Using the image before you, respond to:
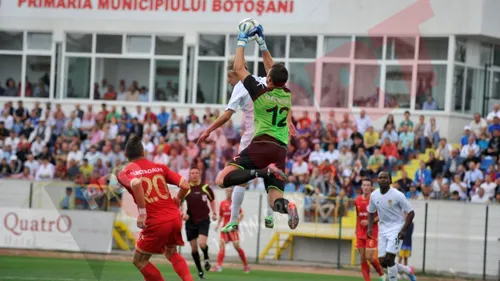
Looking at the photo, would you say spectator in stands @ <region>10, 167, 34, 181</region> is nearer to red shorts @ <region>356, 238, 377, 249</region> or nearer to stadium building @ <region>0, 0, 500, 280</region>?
stadium building @ <region>0, 0, 500, 280</region>

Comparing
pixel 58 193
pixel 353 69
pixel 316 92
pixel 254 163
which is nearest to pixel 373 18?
pixel 353 69

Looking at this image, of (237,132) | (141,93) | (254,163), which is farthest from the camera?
(141,93)

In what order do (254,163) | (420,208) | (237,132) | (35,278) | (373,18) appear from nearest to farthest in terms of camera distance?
(254,163) < (35,278) < (420,208) < (237,132) < (373,18)

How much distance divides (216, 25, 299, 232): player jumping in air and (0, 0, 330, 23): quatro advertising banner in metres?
22.6

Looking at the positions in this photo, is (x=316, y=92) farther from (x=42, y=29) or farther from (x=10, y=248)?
(x=42, y=29)

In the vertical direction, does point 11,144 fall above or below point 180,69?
below

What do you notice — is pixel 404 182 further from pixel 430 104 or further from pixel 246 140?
pixel 246 140

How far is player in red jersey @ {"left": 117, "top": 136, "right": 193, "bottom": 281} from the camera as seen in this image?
51.2ft

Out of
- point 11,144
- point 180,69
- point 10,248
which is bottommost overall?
point 10,248

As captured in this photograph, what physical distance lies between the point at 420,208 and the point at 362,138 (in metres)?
2.45

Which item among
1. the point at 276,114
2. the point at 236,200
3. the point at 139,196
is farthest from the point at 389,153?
the point at 139,196

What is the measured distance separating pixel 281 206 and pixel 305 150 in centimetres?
1623

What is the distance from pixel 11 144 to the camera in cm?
3622

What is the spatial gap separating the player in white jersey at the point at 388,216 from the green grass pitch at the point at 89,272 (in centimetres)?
387
